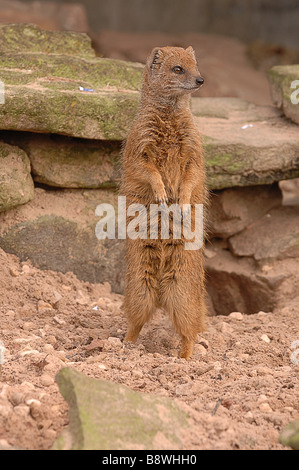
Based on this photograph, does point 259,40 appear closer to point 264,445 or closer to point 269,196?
point 269,196

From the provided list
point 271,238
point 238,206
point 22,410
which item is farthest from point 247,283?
point 22,410

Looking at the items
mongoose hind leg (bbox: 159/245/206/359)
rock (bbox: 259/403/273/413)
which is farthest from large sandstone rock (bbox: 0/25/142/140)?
rock (bbox: 259/403/273/413)

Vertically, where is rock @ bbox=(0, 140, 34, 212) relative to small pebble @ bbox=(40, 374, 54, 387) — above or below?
above

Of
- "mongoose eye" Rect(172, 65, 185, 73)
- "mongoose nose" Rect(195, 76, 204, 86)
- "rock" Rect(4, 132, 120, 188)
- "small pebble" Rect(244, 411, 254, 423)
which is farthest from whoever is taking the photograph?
"rock" Rect(4, 132, 120, 188)

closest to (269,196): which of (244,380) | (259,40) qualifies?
(244,380)

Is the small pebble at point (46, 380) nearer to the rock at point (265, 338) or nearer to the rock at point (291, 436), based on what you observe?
the rock at point (291, 436)

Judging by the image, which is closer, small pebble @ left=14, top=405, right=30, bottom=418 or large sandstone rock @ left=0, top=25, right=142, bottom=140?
small pebble @ left=14, top=405, right=30, bottom=418

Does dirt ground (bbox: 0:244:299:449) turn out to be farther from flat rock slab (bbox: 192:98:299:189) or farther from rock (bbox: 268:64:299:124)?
rock (bbox: 268:64:299:124)

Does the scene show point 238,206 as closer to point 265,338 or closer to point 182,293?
point 265,338
